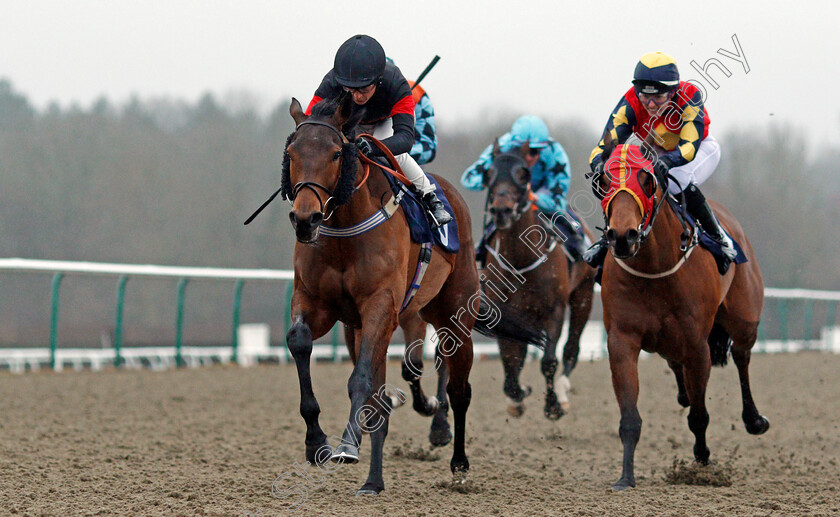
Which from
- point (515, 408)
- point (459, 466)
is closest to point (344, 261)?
point (459, 466)

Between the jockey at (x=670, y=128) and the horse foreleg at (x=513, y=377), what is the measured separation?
1850 millimetres

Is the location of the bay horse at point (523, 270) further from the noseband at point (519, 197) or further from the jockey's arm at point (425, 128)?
the jockey's arm at point (425, 128)

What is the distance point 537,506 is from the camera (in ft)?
14.0

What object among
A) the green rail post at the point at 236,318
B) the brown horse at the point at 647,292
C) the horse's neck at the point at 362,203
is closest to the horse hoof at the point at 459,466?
the brown horse at the point at 647,292

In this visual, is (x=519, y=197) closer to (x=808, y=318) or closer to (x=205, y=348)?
(x=205, y=348)

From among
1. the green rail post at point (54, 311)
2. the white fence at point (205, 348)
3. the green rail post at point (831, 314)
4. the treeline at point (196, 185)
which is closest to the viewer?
the green rail post at point (54, 311)

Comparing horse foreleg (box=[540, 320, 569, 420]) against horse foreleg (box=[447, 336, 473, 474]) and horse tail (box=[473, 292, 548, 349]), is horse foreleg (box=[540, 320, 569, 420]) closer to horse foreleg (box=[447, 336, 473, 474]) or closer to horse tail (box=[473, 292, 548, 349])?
horse tail (box=[473, 292, 548, 349])

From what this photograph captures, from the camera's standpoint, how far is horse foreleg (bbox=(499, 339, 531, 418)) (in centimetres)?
702

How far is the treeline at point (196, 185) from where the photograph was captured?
25422 millimetres

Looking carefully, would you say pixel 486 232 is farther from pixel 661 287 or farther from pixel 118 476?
pixel 118 476

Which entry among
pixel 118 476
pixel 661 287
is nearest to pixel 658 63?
pixel 661 287

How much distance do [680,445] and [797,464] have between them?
0.99 meters

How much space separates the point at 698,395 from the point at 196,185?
84.7 ft

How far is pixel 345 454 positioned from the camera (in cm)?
382
